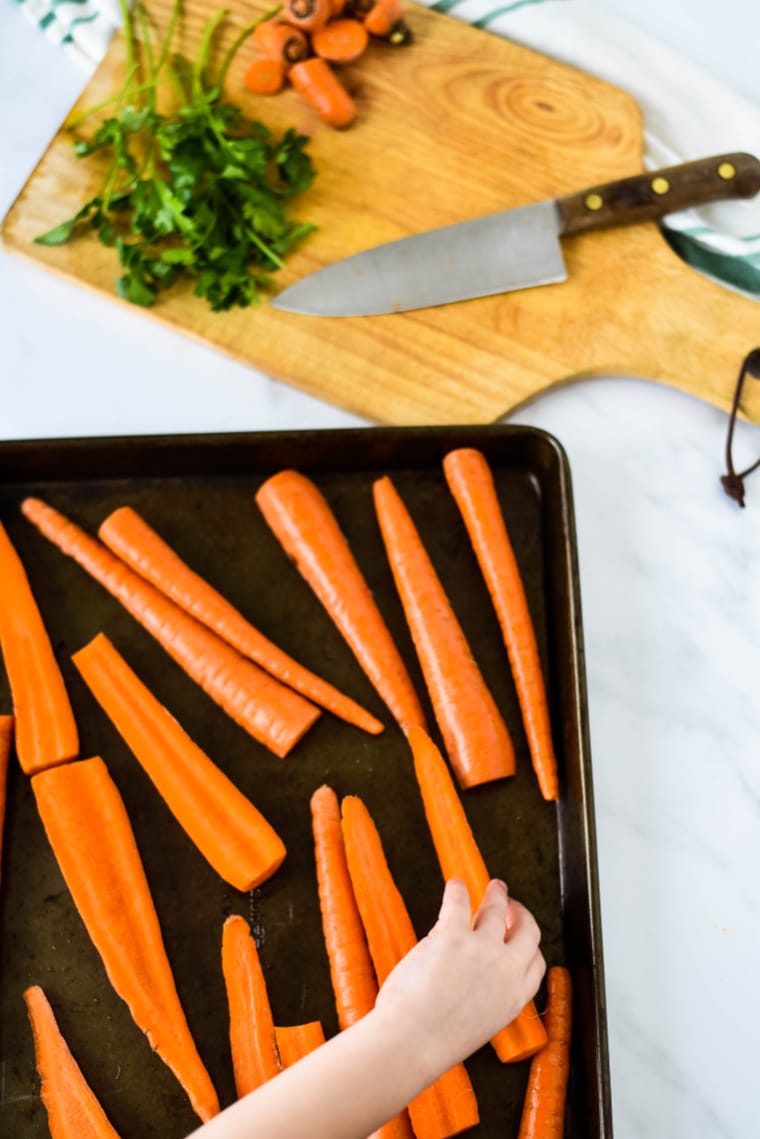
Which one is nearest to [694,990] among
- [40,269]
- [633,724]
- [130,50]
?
[633,724]

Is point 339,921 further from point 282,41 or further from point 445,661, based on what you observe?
point 282,41

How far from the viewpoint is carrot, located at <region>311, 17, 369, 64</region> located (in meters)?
1.87

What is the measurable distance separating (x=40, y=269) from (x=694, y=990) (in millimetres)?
1664

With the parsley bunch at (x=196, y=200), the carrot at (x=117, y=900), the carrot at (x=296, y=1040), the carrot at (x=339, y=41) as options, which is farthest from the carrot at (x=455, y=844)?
the carrot at (x=339, y=41)

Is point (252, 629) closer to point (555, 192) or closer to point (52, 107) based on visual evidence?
point (555, 192)

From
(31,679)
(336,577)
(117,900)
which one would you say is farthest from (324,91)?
(117,900)

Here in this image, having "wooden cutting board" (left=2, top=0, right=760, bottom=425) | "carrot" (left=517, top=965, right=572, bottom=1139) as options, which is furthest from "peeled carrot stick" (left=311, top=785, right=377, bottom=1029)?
"wooden cutting board" (left=2, top=0, right=760, bottom=425)

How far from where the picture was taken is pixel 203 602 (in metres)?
1.55

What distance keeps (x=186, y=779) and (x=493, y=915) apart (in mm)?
528

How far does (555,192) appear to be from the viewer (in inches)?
72.9

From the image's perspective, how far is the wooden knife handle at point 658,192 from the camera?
176 centimetres

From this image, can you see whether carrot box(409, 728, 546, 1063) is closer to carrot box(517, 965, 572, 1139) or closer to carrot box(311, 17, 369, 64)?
carrot box(517, 965, 572, 1139)

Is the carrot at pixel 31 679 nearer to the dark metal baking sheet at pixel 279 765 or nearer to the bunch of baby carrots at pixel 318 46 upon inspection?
the dark metal baking sheet at pixel 279 765

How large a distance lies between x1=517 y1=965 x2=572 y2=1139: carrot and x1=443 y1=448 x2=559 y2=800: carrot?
0.26 m
